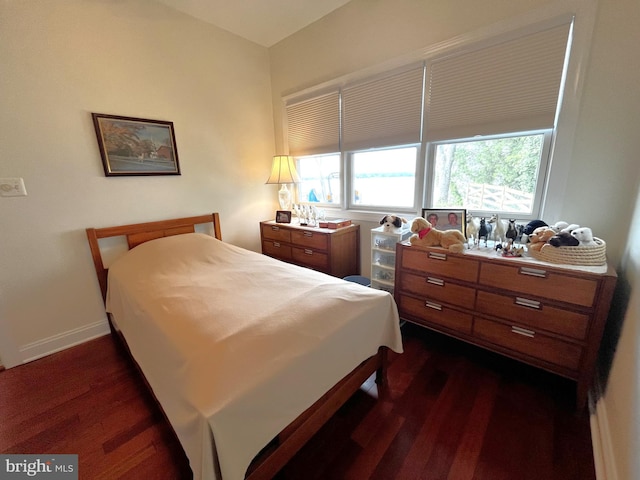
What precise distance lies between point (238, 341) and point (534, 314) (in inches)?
62.5

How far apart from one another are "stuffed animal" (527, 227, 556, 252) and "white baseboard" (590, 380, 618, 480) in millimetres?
802

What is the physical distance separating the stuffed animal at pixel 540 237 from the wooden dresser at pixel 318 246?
4.69 ft

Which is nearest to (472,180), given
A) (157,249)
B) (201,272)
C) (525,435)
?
(525,435)

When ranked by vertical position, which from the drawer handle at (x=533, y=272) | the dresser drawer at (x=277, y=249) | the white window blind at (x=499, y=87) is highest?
the white window blind at (x=499, y=87)

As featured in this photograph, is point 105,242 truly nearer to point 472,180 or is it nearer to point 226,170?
point 226,170

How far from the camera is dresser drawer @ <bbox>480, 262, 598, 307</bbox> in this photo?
130 centimetres

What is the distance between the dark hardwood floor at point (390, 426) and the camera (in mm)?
1141

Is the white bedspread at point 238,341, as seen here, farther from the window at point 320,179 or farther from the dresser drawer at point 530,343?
the window at point 320,179

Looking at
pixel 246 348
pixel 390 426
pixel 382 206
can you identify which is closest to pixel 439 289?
pixel 390 426

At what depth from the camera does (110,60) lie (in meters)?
1.98

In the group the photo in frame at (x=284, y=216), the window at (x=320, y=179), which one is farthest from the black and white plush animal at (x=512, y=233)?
the photo in frame at (x=284, y=216)

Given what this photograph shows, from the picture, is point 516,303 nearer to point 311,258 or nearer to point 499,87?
point 499,87

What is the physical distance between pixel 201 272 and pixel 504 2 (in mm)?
2655

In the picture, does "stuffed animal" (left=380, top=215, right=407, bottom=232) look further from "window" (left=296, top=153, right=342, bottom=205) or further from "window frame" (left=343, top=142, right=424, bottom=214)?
"window" (left=296, top=153, right=342, bottom=205)
